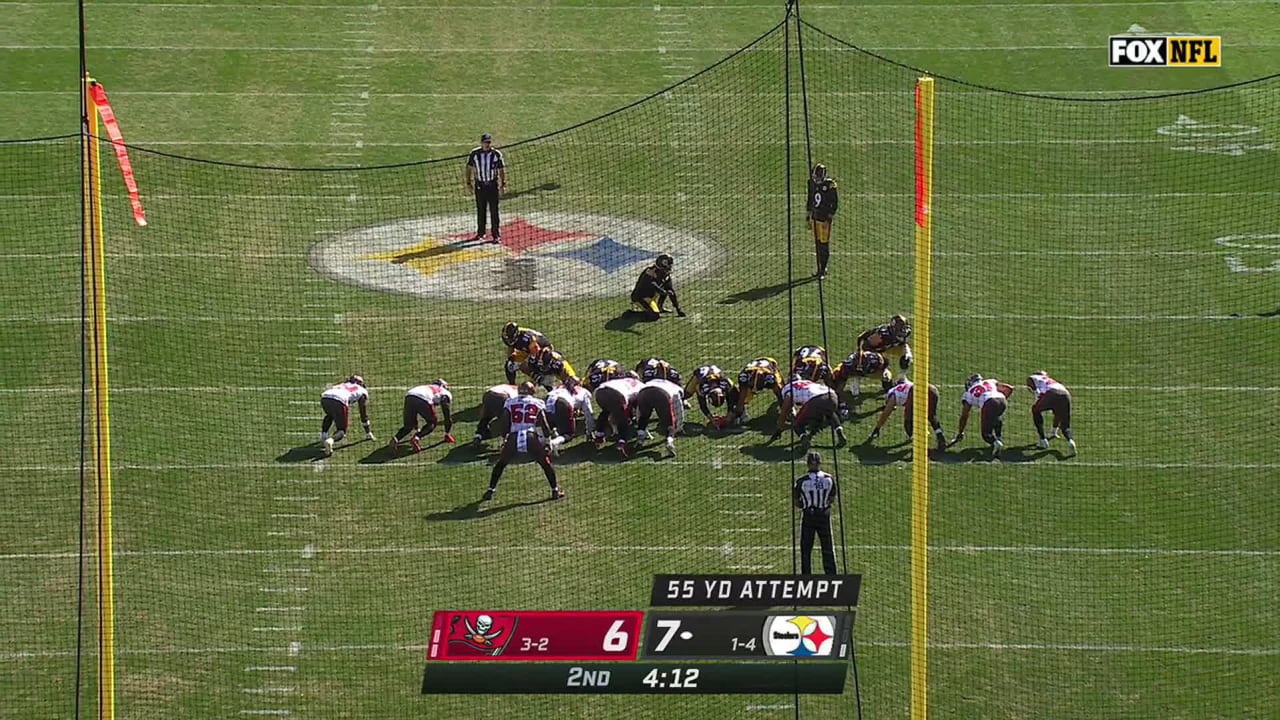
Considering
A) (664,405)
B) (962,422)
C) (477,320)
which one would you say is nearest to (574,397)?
(664,405)

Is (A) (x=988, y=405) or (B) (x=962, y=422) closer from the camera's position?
(A) (x=988, y=405)

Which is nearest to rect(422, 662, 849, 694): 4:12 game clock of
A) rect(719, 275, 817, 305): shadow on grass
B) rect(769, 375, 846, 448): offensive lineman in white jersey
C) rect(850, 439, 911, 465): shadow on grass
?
rect(769, 375, 846, 448): offensive lineman in white jersey

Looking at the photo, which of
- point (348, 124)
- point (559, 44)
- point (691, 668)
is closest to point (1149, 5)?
point (559, 44)

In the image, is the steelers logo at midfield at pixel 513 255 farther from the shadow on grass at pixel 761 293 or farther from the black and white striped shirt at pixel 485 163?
the black and white striped shirt at pixel 485 163

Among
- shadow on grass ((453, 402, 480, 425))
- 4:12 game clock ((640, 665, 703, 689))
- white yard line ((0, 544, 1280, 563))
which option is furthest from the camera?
shadow on grass ((453, 402, 480, 425))

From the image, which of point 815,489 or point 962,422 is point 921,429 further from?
point 962,422

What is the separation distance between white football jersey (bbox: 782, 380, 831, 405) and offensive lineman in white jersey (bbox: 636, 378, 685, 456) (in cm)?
99

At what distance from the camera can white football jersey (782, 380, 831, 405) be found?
→ 19.9m

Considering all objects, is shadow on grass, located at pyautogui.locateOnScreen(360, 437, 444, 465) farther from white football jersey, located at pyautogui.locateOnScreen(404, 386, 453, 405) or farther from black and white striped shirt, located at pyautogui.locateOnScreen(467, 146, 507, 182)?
black and white striped shirt, located at pyautogui.locateOnScreen(467, 146, 507, 182)

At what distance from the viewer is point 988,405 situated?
20.0 meters

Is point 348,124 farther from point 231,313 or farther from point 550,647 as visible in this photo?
point 550,647

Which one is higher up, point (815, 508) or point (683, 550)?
point (815, 508)

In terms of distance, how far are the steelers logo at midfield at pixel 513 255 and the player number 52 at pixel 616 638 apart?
32.4 ft

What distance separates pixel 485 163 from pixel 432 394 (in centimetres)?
525
